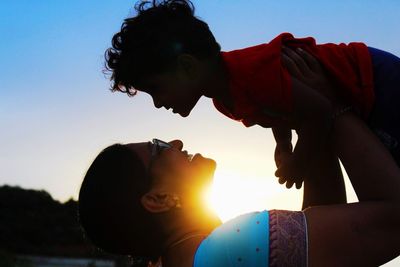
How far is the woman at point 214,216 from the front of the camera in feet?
5.91

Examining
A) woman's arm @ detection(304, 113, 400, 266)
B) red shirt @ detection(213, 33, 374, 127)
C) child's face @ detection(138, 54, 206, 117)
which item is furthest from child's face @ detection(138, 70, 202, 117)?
woman's arm @ detection(304, 113, 400, 266)

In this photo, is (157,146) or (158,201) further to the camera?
(157,146)

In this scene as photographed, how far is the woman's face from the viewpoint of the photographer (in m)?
2.33

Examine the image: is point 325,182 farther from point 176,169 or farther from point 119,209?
point 119,209

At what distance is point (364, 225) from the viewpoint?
182 cm

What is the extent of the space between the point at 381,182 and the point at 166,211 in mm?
796

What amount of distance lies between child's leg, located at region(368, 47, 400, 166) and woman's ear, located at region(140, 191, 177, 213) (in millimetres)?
874

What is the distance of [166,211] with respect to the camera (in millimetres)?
2229

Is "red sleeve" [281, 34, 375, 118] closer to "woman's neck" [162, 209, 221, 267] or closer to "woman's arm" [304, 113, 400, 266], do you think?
"woman's arm" [304, 113, 400, 266]

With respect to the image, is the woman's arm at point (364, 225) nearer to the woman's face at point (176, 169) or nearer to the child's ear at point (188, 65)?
the woman's face at point (176, 169)

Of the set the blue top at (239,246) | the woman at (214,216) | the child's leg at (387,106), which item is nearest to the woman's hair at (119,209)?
the woman at (214,216)

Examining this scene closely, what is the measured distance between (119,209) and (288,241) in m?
0.72

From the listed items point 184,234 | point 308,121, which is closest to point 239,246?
point 184,234

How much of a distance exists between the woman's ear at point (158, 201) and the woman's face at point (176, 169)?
41 mm
